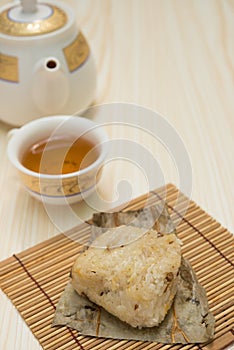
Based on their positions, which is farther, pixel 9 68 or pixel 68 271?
pixel 9 68

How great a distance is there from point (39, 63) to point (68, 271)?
1.57 ft

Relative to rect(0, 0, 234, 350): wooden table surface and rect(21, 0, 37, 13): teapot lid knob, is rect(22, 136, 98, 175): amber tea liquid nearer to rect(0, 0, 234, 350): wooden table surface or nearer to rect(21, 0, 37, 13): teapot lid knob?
rect(0, 0, 234, 350): wooden table surface

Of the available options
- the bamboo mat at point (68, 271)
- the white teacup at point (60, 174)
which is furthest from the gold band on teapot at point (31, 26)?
the bamboo mat at point (68, 271)

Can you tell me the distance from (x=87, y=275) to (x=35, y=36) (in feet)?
1.95

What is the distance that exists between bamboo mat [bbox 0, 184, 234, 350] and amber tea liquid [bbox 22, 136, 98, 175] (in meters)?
0.12

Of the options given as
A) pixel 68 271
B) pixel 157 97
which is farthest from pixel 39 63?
pixel 68 271

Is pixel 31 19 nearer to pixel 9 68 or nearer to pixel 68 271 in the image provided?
pixel 9 68

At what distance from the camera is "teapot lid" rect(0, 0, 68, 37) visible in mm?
1319

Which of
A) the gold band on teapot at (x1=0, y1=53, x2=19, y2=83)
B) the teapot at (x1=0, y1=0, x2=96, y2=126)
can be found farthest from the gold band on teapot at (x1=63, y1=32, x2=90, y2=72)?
the gold band on teapot at (x1=0, y1=53, x2=19, y2=83)

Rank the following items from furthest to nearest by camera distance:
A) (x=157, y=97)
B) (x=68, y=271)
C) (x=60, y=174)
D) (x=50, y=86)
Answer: (x=157, y=97), (x=50, y=86), (x=60, y=174), (x=68, y=271)

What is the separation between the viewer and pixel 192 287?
98 cm

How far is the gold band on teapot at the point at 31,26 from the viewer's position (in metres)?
1.32

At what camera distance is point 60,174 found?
3.84ft

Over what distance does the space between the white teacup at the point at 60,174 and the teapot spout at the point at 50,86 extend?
8cm
